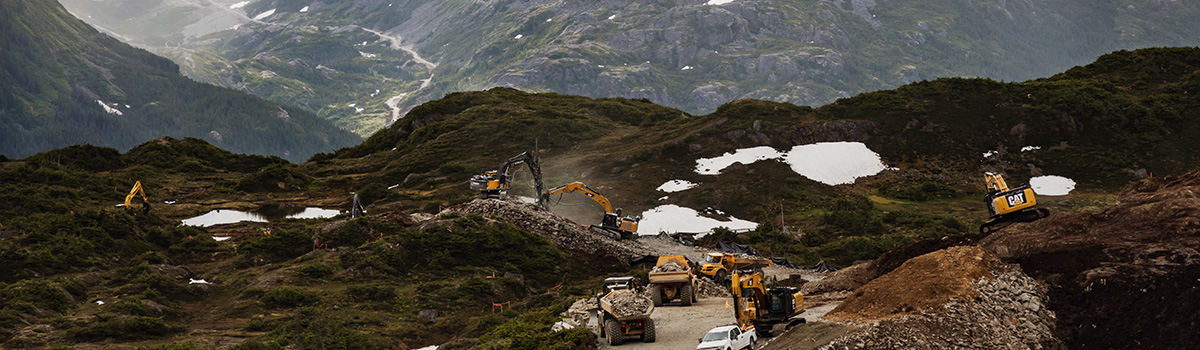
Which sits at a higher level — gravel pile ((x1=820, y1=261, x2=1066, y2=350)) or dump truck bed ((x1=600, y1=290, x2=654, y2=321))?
Answer: dump truck bed ((x1=600, y1=290, x2=654, y2=321))

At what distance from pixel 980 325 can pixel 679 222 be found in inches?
2154

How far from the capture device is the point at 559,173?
328ft

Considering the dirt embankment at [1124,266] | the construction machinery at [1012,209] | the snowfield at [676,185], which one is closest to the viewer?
the dirt embankment at [1124,266]

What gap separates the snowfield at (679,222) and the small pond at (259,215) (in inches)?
1304

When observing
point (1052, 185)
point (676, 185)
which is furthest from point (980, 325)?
point (1052, 185)

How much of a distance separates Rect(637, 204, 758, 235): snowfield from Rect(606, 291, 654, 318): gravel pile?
149ft

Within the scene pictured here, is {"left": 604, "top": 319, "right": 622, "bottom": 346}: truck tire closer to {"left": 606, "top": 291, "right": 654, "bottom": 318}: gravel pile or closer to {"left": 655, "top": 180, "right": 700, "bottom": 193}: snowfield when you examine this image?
{"left": 606, "top": 291, "right": 654, "bottom": 318}: gravel pile


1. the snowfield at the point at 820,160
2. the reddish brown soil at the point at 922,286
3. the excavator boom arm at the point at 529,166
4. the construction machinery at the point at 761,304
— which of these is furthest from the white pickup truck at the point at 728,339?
the snowfield at the point at 820,160

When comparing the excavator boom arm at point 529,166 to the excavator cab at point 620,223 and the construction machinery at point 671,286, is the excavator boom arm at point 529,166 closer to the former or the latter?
the excavator cab at point 620,223

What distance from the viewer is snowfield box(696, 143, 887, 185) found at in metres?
94.5

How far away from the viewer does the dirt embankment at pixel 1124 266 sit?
2722cm

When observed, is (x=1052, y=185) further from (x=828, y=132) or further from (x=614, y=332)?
(x=614, y=332)

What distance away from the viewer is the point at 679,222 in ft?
269

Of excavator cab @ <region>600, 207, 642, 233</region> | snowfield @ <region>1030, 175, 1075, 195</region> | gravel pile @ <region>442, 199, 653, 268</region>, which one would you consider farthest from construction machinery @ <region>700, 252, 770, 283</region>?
snowfield @ <region>1030, 175, 1075, 195</region>
